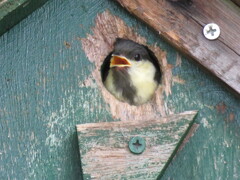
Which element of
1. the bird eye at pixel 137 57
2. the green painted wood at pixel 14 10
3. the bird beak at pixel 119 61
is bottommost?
the bird beak at pixel 119 61

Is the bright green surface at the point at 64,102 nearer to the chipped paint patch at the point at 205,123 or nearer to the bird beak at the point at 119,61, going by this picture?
the chipped paint patch at the point at 205,123

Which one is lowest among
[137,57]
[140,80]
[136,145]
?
[136,145]

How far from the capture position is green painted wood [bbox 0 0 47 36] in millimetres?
2174

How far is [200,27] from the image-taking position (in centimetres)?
230

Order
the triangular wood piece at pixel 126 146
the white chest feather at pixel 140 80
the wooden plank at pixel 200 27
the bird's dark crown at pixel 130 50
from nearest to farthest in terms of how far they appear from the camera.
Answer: the triangular wood piece at pixel 126 146 < the wooden plank at pixel 200 27 < the bird's dark crown at pixel 130 50 < the white chest feather at pixel 140 80

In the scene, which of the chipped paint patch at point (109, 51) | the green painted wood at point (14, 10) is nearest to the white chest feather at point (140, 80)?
the chipped paint patch at point (109, 51)

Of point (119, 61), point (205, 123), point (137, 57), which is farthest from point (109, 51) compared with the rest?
point (205, 123)

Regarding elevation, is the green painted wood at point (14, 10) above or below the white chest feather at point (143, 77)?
above

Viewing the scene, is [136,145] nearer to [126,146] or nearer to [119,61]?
[126,146]

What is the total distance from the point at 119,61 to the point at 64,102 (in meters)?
0.46

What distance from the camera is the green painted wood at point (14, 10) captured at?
2174 mm

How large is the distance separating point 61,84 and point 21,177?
0.40 m

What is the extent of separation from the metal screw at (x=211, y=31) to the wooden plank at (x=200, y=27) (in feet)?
0.05

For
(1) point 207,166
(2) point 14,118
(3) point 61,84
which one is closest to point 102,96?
(3) point 61,84
